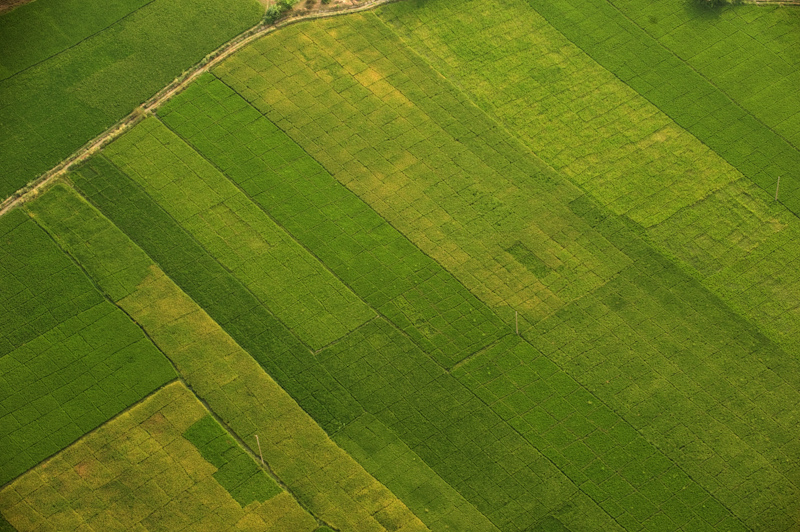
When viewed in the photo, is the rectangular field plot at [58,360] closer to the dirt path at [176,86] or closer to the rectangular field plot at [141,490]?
the rectangular field plot at [141,490]

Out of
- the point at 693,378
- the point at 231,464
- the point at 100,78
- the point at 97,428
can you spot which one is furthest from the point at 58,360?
the point at 693,378

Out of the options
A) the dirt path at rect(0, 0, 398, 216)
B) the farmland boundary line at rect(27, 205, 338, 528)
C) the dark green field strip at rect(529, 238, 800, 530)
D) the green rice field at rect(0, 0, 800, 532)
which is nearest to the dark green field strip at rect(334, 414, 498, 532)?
the green rice field at rect(0, 0, 800, 532)

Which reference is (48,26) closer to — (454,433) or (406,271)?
(406,271)

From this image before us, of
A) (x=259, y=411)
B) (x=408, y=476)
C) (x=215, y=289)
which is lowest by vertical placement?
(x=408, y=476)

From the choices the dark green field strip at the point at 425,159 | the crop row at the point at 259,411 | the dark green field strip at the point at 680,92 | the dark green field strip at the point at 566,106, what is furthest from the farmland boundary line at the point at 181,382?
the dark green field strip at the point at 680,92

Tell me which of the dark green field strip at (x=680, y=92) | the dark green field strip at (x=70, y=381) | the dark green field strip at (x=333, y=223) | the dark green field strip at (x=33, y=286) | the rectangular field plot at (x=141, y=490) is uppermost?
the dark green field strip at (x=680, y=92)
